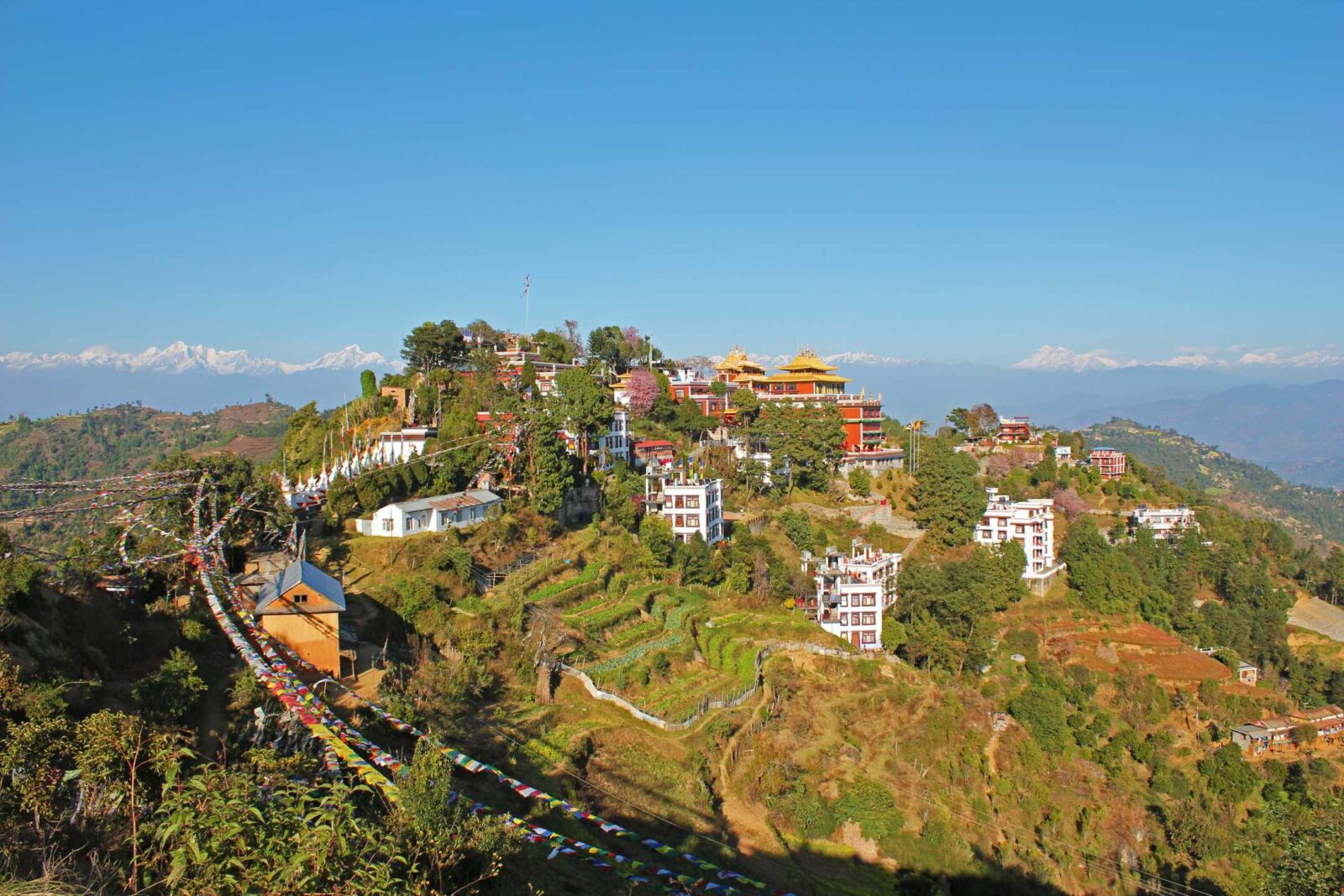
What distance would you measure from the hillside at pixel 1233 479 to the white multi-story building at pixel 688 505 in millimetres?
91229

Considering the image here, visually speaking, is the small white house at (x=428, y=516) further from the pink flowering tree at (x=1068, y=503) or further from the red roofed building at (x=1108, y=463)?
the red roofed building at (x=1108, y=463)

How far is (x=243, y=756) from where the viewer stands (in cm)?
1370

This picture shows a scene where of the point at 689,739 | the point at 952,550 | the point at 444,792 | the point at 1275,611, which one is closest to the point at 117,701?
the point at 444,792

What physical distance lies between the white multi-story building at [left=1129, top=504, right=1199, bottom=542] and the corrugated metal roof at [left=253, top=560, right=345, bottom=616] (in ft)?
137

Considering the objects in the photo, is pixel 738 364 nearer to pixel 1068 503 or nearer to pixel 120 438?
pixel 1068 503

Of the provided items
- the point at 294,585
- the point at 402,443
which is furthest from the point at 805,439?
the point at 294,585

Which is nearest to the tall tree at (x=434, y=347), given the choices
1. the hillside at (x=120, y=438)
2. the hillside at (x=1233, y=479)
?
the hillside at (x=120, y=438)

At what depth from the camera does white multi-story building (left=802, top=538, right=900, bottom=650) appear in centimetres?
3197

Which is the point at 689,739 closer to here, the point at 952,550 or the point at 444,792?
the point at 444,792

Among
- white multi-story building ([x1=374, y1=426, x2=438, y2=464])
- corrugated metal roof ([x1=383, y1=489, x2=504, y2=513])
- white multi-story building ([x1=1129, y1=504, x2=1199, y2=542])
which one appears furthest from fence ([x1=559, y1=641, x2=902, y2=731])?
white multi-story building ([x1=1129, y1=504, x2=1199, y2=542])

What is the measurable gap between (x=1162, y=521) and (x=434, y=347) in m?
38.1

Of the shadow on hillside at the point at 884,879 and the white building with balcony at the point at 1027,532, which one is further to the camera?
the white building with balcony at the point at 1027,532

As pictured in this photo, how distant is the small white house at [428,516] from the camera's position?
2797cm

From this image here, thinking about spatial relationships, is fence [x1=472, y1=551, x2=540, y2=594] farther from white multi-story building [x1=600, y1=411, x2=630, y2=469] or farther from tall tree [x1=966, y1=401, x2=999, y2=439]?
tall tree [x1=966, y1=401, x2=999, y2=439]
